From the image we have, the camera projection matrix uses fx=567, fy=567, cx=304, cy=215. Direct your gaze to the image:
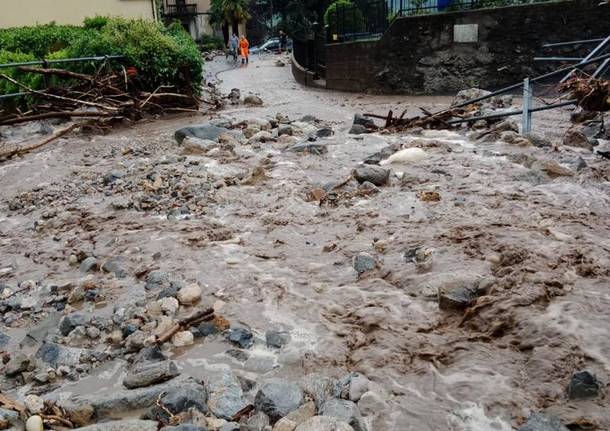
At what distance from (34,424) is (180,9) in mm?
46604

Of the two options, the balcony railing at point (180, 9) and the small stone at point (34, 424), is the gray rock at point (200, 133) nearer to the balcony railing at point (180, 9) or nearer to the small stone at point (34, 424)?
the small stone at point (34, 424)

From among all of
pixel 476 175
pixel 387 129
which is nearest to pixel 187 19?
pixel 387 129

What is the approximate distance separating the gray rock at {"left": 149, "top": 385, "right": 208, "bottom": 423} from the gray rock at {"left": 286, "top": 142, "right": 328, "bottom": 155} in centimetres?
532

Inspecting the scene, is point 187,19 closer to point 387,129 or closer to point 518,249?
point 387,129

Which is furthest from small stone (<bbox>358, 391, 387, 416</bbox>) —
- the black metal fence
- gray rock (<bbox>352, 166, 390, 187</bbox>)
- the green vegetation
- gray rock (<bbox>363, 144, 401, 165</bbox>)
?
the black metal fence

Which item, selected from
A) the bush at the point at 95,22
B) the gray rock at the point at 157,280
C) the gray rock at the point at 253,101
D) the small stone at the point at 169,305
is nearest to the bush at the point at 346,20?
the gray rock at the point at 253,101

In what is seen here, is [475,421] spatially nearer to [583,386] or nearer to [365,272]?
[583,386]

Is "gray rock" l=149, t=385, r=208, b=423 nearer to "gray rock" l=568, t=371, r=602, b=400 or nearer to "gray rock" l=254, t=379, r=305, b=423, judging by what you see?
"gray rock" l=254, t=379, r=305, b=423

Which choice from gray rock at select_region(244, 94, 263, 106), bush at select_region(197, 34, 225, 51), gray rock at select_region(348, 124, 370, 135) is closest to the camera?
gray rock at select_region(348, 124, 370, 135)

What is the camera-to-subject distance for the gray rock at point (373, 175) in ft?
19.8

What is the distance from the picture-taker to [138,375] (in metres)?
2.83

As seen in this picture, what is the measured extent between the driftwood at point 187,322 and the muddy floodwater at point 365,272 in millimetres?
148

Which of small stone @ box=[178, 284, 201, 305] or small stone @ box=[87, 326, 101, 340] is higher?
small stone @ box=[178, 284, 201, 305]

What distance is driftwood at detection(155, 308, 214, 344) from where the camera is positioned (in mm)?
3232
